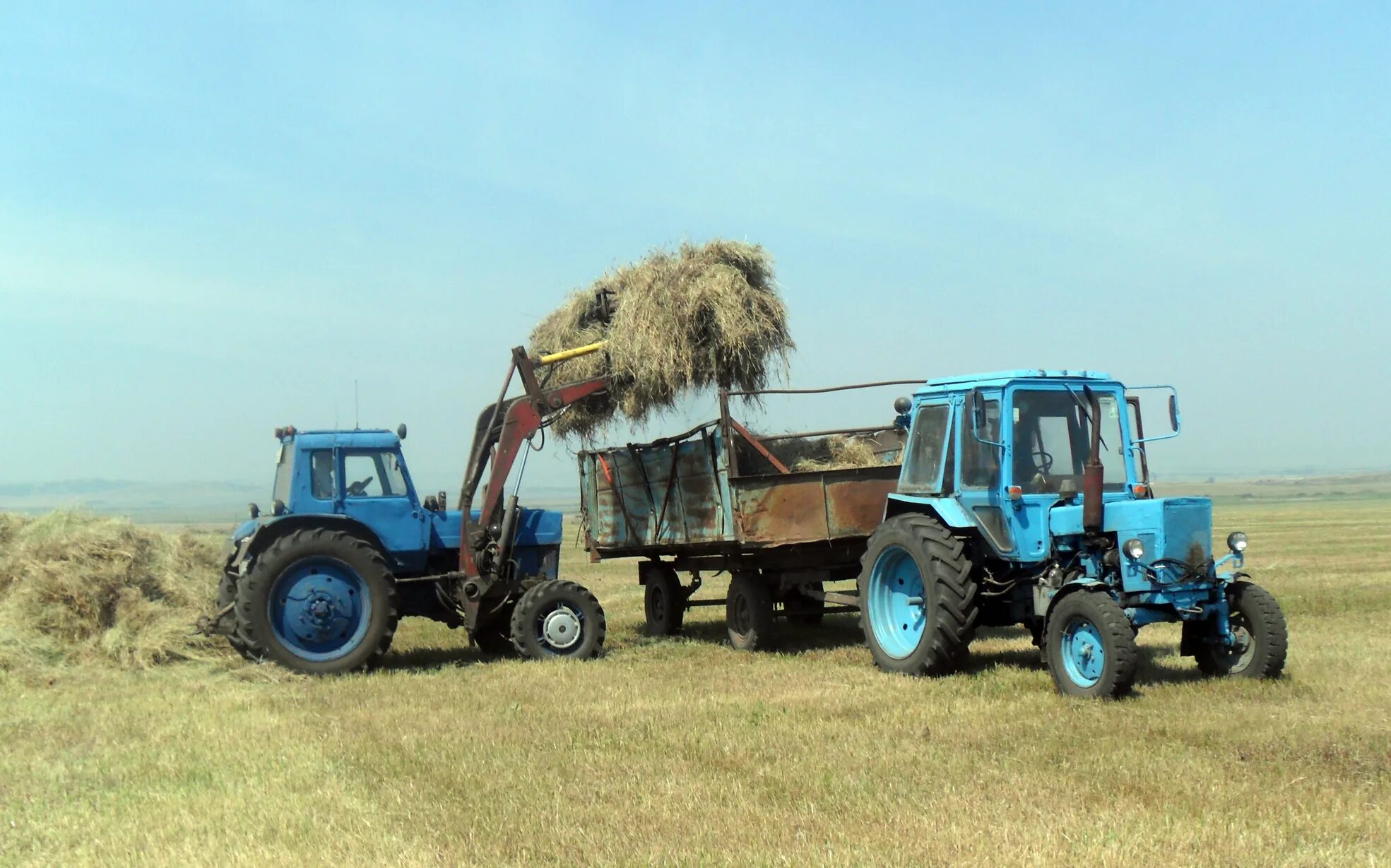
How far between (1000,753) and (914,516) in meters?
3.39

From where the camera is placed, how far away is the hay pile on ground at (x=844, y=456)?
1210 cm

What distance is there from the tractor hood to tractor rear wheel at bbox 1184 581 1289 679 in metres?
0.42

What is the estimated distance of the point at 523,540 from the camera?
1239cm

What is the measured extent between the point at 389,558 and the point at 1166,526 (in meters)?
6.89

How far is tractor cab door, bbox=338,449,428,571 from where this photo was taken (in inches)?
456

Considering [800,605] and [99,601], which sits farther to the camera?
[800,605]

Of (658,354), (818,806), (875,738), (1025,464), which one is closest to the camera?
(818,806)

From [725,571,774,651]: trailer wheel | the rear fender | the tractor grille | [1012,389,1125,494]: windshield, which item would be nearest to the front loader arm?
the rear fender

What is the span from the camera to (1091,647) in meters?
8.69

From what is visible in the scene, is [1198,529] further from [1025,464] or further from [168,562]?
[168,562]

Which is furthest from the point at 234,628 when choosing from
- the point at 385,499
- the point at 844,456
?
the point at 844,456

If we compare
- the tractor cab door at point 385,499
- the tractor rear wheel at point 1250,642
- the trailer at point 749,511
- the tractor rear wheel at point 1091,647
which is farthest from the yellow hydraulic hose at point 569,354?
the tractor rear wheel at point 1250,642

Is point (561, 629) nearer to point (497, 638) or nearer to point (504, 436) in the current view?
point (497, 638)

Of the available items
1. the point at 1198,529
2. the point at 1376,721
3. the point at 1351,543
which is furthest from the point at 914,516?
the point at 1351,543
